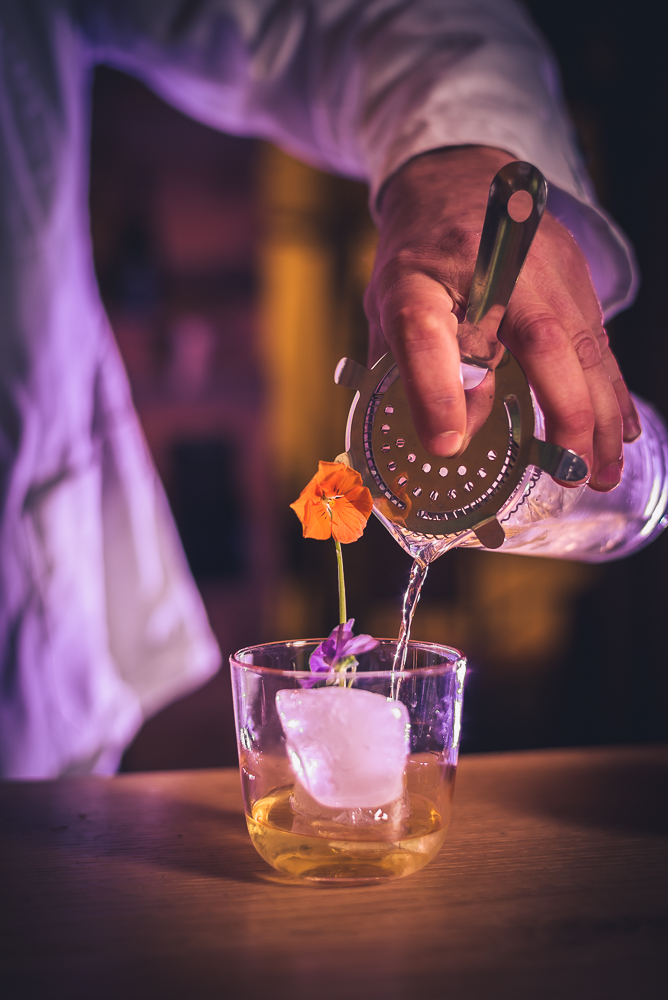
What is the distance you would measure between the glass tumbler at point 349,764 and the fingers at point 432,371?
0.47 ft

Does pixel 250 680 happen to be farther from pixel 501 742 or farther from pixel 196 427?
pixel 501 742

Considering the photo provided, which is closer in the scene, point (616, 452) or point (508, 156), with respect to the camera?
point (616, 452)

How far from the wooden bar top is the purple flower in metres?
0.13

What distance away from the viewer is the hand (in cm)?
47

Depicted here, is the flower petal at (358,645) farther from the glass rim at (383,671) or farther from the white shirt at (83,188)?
the white shirt at (83,188)

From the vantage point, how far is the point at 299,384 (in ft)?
8.04

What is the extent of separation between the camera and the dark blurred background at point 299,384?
2156 mm

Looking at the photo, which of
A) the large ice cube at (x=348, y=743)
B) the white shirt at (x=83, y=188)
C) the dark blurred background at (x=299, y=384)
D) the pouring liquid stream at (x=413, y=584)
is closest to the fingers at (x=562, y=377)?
the pouring liquid stream at (x=413, y=584)

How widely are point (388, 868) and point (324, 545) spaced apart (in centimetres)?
190

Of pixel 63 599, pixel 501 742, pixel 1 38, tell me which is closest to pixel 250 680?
pixel 63 599

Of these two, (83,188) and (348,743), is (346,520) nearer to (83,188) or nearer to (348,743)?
(348,743)

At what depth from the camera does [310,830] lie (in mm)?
482

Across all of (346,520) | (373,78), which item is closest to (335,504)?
(346,520)

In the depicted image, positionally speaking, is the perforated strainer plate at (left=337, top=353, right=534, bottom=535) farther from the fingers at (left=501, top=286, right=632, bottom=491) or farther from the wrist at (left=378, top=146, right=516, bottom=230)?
the wrist at (left=378, top=146, right=516, bottom=230)
